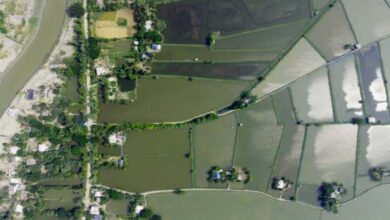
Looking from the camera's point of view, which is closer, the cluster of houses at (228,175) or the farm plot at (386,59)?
the cluster of houses at (228,175)

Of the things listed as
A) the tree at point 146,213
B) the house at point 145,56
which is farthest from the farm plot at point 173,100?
the tree at point 146,213

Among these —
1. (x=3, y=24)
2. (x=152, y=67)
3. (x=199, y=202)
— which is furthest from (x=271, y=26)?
(x=3, y=24)

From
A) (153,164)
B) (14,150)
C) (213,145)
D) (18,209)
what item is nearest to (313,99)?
(213,145)

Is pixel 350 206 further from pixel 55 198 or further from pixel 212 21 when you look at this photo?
pixel 55 198

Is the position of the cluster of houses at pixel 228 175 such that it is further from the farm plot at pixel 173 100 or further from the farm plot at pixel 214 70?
the farm plot at pixel 214 70

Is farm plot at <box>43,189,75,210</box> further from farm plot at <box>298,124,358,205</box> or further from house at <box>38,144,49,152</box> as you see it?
farm plot at <box>298,124,358,205</box>
